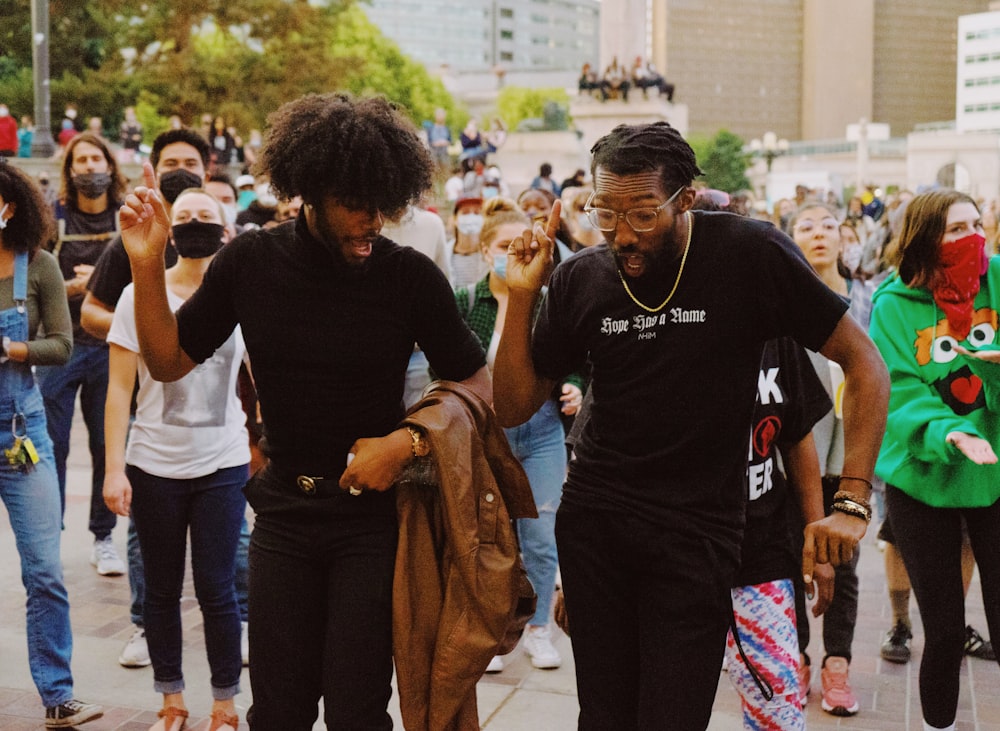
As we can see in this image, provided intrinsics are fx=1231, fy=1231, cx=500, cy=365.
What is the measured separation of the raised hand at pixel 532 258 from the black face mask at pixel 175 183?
111 inches

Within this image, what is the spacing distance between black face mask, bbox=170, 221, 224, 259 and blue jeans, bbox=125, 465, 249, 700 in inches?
31.1

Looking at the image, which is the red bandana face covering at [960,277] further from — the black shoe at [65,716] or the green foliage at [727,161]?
the green foliage at [727,161]

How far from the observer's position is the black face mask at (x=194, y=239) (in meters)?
4.45

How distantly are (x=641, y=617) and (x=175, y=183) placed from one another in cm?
342

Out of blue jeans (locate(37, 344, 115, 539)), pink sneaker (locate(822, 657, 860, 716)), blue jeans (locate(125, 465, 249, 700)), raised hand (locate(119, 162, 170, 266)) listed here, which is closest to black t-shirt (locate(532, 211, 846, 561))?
raised hand (locate(119, 162, 170, 266))

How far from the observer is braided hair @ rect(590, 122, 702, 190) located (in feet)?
9.45

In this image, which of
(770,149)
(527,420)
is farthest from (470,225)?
(770,149)

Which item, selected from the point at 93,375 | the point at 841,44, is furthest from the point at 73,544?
the point at 841,44

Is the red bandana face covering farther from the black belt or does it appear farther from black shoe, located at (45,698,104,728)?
black shoe, located at (45,698,104,728)

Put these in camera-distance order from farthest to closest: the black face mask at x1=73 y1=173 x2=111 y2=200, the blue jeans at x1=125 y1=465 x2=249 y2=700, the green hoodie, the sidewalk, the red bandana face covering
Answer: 1. the black face mask at x1=73 y1=173 x2=111 y2=200
2. the sidewalk
3. the blue jeans at x1=125 y1=465 x2=249 y2=700
4. the red bandana face covering
5. the green hoodie

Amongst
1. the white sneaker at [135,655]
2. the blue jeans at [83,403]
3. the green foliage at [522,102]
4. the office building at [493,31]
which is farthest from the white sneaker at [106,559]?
the office building at [493,31]

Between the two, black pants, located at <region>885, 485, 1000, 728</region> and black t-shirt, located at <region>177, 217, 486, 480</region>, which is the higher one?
black t-shirt, located at <region>177, 217, 486, 480</region>

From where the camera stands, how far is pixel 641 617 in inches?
117

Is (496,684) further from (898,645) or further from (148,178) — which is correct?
(148,178)
